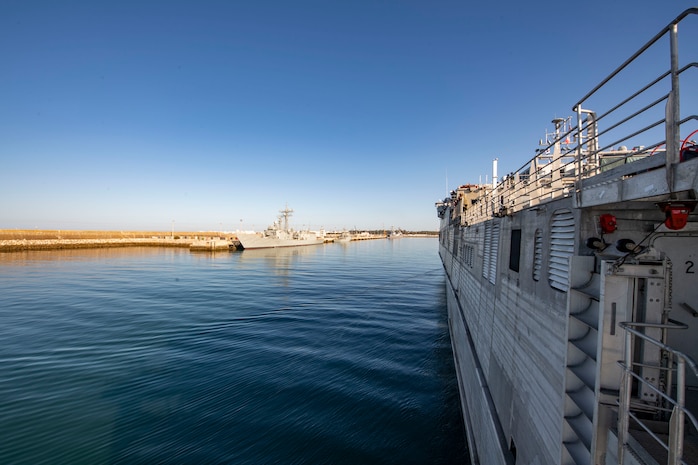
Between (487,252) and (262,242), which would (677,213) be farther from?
(262,242)

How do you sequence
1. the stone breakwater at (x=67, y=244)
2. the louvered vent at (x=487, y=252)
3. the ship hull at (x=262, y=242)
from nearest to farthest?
the louvered vent at (x=487, y=252), the stone breakwater at (x=67, y=244), the ship hull at (x=262, y=242)

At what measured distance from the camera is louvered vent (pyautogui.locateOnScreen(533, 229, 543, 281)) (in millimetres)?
6055

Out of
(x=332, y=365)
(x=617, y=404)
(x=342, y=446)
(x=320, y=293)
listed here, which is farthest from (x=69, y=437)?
(x=320, y=293)

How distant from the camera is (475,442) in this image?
31.7ft

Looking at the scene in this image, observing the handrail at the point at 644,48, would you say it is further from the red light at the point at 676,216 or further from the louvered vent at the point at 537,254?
the louvered vent at the point at 537,254

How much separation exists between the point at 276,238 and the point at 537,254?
A: 332 ft

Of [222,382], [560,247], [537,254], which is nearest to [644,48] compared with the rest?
[560,247]

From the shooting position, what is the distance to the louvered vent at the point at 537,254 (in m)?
6.05

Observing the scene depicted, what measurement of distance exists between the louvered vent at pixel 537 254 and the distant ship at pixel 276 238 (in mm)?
90990

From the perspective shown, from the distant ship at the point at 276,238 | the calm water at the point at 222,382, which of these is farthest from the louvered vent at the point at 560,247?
the distant ship at the point at 276,238

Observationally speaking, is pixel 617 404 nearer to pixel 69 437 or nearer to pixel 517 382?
pixel 517 382

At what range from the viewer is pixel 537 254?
6.30 meters

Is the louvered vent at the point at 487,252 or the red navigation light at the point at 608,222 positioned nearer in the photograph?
the red navigation light at the point at 608,222

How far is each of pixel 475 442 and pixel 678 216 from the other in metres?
9.45
